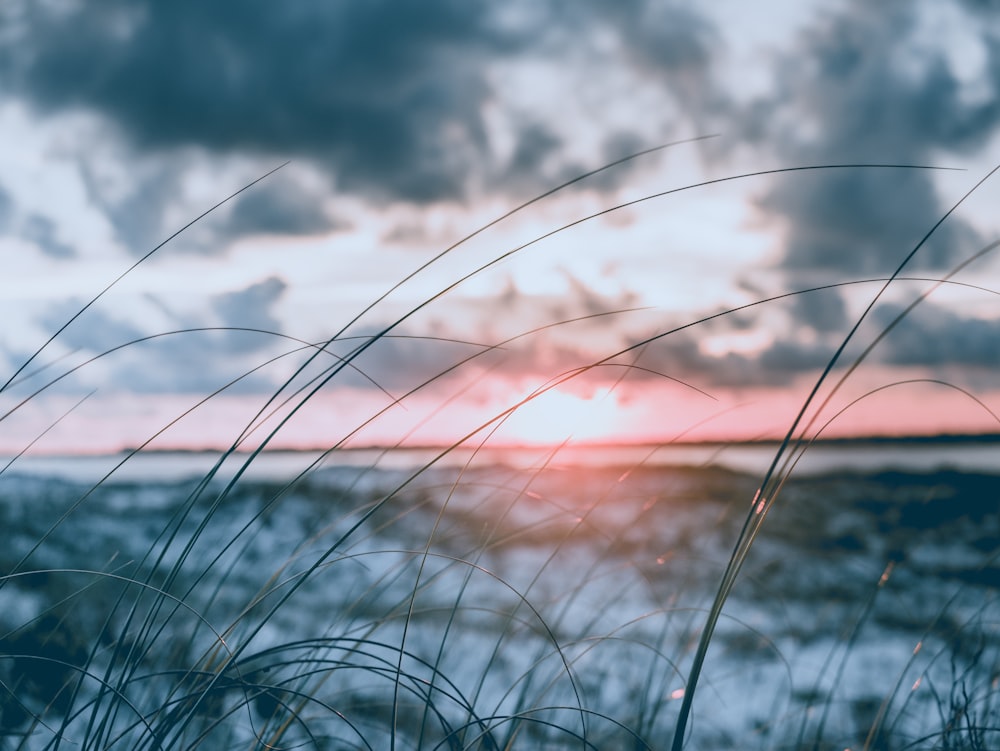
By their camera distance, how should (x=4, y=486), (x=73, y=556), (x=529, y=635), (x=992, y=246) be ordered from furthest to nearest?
1. (x=4, y=486)
2. (x=73, y=556)
3. (x=529, y=635)
4. (x=992, y=246)

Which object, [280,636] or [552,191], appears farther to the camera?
[280,636]

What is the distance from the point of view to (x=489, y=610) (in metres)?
1.40

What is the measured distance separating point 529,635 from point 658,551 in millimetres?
1445

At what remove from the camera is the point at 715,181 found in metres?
1.05

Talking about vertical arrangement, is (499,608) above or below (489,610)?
above

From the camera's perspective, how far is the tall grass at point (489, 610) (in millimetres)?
1027

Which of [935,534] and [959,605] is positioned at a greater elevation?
[935,534]

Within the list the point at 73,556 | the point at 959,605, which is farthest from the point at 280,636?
the point at 959,605

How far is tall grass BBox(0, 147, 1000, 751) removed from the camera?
103 cm

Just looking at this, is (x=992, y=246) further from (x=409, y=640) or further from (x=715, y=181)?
(x=409, y=640)

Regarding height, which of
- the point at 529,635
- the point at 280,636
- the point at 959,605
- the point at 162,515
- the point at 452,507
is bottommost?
the point at 280,636

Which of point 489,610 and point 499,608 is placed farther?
point 499,608

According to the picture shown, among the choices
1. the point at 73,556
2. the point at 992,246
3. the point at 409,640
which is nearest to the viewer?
the point at 992,246

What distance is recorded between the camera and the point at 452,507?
5621 mm
